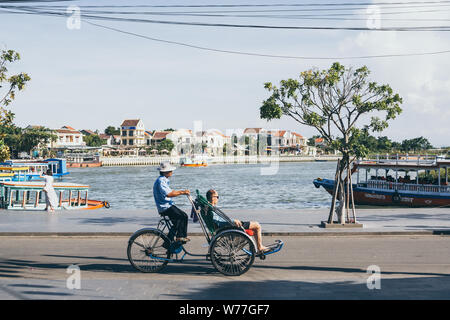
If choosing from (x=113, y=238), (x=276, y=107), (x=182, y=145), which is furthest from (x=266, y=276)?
(x=182, y=145)

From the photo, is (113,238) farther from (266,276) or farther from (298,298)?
(298,298)

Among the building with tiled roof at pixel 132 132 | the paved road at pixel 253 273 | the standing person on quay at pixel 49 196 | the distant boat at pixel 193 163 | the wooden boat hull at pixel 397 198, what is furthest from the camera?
the building with tiled roof at pixel 132 132

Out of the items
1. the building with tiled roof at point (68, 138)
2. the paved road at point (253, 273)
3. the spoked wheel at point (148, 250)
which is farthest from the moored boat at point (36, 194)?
the building with tiled roof at point (68, 138)

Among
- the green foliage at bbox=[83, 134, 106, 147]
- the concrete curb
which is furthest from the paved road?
the green foliage at bbox=[83, 134, 106, 147]

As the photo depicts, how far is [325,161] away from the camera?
17562 cm

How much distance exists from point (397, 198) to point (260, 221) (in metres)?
18.8

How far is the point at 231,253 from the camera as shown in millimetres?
8281

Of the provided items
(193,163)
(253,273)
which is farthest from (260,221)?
(193,163)

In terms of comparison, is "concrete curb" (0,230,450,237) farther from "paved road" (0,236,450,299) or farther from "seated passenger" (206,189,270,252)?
"seated passenger" (206,189,270,252)

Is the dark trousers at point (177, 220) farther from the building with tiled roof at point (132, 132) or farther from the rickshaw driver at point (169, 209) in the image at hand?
the building with tiled roof at point (132, 132)

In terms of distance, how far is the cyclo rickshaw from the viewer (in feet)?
27.1

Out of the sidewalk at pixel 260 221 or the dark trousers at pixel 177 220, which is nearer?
the dark trousers at pixel 177 220

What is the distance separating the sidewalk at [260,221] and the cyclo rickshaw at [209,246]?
4.60m

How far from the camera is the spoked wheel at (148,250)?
331 inches
